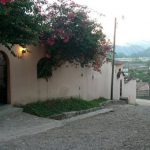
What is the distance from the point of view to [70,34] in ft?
58.4

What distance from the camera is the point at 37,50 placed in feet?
60.5

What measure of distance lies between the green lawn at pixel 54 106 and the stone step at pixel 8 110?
0.31 metres

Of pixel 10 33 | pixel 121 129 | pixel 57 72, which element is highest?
pixel 10 33

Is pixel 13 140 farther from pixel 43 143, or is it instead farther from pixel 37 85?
pixel 37 85

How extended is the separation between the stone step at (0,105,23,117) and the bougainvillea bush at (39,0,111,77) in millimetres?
2756

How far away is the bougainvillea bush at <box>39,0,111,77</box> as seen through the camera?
17.8m

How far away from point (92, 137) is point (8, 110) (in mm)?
5268

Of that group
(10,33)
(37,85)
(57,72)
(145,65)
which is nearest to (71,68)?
(57,72)

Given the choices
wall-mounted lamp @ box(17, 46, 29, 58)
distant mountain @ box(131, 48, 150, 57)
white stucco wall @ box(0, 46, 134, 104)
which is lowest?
white stucco wall @ box(0, 46, 134, 104)

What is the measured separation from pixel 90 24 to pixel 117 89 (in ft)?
39.6

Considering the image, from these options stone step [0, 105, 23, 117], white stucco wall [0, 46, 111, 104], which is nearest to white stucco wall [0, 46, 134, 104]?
white stucco wall [0, 46, 111, 104]

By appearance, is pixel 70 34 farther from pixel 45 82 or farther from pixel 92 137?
pixel 92 137

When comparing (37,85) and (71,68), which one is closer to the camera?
(37,85)

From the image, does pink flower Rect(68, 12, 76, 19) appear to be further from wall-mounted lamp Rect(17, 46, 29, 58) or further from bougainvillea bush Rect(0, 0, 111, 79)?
wall-mounted lamp Rect(17, 46, 29, 58)
